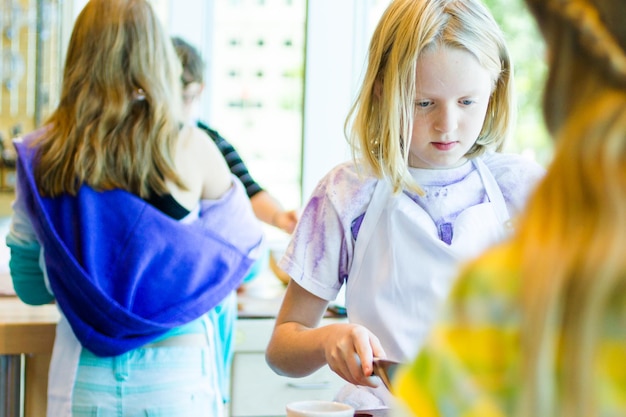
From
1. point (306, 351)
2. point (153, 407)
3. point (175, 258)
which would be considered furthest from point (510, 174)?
point (153, 407)

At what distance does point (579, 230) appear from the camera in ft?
1.70

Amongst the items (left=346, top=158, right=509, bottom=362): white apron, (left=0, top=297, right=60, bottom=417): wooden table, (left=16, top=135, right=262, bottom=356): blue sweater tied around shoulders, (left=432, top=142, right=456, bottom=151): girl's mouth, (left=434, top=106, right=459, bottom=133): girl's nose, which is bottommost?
(left=0, top=297, right=60, bottom=417): wooden table

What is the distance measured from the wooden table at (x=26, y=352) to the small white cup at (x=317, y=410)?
44.5 inches

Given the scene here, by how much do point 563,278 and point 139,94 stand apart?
1.50 m

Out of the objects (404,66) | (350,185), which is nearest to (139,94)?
(350,185)

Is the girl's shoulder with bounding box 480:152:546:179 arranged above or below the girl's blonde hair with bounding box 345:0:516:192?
below

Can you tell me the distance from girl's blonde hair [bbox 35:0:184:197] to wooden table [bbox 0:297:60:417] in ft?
1.28

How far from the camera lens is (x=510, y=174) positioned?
4.50ft

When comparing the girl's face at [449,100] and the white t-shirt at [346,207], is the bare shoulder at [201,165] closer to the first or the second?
the white t-shirt at [346,207]

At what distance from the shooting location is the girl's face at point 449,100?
1214mm

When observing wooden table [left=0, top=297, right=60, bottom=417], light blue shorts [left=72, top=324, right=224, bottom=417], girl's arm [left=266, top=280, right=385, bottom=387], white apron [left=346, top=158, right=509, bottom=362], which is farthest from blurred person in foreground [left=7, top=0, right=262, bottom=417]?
white apron [left=346, top=158, right=509, bottom=362]

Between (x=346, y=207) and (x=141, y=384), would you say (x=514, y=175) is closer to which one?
(x=346, y=207)

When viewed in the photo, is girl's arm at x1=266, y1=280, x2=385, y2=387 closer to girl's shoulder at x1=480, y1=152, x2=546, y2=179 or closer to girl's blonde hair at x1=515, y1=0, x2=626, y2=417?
girl's shoulder at x1=480, y1=152, x2=546, y2=179

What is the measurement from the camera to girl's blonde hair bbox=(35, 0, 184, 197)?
180 centimetres
